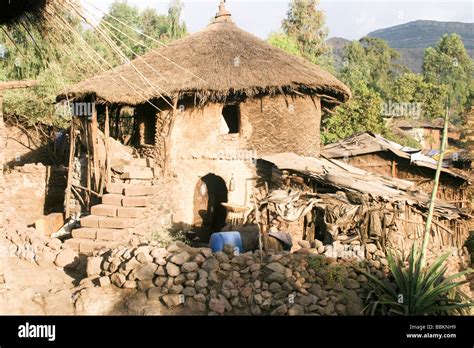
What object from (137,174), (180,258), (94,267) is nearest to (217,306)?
(180,258)

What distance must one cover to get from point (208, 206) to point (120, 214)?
12.9 ft

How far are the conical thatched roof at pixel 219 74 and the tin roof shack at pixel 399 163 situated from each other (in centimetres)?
244

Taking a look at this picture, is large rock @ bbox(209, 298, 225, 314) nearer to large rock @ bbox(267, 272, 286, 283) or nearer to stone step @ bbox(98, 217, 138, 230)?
large rock @ bbox(267, 272, 286, 283)

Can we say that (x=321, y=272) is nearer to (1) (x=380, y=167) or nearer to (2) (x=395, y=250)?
(2) (x=395, y=250)

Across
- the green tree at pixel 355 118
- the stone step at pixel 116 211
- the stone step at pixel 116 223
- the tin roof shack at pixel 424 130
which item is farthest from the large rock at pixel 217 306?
the tin roof shack at pixel 424 130

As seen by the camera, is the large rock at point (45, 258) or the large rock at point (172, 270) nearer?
the large rock at point (172, 270)

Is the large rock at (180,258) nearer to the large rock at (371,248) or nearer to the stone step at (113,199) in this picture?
the large rock at (371,248)

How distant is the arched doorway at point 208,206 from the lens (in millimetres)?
12664

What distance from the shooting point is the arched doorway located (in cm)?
1266

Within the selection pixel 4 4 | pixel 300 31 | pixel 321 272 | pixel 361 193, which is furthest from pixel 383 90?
pixel 4 4

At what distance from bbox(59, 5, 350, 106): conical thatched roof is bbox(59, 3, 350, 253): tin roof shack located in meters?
0.03

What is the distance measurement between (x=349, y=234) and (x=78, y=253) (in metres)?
5.47

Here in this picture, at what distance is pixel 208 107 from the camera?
1192 centimetres

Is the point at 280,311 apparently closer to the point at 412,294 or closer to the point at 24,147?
the point at 412,294
